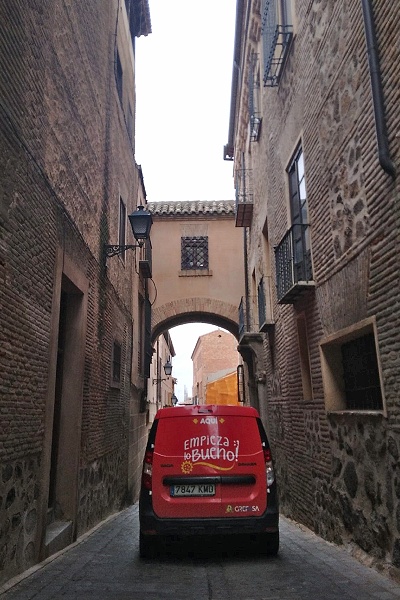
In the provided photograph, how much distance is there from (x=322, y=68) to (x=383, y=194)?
9.34 ft

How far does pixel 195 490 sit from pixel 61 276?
315cm

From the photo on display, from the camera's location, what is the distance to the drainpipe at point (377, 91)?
4762 mm

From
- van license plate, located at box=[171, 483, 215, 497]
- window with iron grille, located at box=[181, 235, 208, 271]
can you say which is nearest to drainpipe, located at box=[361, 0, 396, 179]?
van license plate, located at box=[171, 483, 215, 497]

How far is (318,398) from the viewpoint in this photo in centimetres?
720

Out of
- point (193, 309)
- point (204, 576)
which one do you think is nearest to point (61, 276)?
point (204, 576)

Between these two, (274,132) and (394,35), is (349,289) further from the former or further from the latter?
(274,132)

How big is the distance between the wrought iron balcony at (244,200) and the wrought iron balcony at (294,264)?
5796mm

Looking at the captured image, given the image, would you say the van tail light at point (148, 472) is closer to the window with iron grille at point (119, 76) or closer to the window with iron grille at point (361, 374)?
the window with iron grille at point (361, 374)

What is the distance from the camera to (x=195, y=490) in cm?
527

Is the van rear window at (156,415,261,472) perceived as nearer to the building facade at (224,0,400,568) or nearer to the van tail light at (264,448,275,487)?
the van tail light at (264,448,275,487)

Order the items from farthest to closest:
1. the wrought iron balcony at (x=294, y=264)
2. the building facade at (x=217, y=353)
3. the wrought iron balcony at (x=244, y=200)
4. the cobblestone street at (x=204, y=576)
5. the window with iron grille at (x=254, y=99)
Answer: the building facade at (x=217, y=353)
the wrought iron balcony at (x=244, y=200)
the window with iron grille at (x=254, y=99)
the wrought iron balcony at (x=294, y=264)
the cobblestone street at (x=204, y=576)

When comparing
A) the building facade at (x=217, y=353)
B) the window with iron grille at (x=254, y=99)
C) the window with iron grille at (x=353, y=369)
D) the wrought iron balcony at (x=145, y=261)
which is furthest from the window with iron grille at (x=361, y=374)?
the building facade at (x=217, y=353)

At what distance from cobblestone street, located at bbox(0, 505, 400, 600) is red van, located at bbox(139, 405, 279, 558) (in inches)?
13.4

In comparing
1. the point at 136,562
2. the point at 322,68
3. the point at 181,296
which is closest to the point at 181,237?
the point at 181,296
